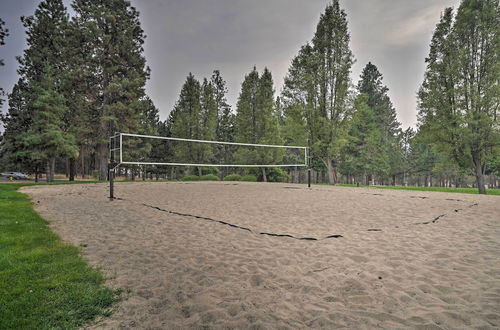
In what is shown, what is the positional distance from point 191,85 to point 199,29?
13.1 meters

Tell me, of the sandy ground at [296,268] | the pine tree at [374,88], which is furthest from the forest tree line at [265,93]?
the sandy ground at [296,268]

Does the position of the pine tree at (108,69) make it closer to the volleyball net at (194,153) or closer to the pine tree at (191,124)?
the volleyball net at (194,153)

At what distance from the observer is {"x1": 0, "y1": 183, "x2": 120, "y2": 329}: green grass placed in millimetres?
1951

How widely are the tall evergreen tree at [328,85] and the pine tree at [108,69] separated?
1352cm

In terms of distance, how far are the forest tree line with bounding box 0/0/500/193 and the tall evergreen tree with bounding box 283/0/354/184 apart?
0.08m

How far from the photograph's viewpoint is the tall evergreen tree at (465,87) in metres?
13.5

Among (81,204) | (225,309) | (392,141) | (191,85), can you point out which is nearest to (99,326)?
(225,309)

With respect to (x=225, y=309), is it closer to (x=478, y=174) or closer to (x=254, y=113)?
(x=478, y=174)

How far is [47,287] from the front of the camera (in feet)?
8.02

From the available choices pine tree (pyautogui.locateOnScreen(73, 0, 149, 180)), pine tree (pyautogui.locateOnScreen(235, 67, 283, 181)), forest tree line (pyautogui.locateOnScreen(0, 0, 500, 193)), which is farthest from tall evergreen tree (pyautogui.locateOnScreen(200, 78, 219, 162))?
pine tree (pyautogui.locateOnScreen(73, 0, 149, 180))

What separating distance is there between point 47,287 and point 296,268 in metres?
2.63

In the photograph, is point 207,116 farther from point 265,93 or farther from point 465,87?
point 465,87

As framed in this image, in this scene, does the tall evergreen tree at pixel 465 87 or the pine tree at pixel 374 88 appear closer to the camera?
the tall evergreen tree at pixel 465 87

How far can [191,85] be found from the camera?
28.4 meters
